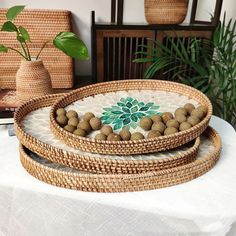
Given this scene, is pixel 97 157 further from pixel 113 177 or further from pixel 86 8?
pixel 86 8

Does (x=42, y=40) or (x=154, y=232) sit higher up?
(x=42, y=40)

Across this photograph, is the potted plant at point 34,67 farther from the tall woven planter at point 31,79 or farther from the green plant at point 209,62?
the green plant at point 209,62

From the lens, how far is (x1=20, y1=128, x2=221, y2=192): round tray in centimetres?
60

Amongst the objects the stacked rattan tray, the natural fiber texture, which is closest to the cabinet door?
the natural fiber texture

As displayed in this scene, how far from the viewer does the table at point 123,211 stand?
1.90 ft

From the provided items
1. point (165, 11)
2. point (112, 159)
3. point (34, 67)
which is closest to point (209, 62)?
point (165, 11)

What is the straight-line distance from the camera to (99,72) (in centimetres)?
160

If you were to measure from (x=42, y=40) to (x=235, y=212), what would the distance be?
1403 mm

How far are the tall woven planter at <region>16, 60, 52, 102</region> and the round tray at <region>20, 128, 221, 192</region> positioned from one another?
1.66 feet

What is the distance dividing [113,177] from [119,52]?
1108mm

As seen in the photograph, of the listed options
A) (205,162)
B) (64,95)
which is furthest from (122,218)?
(64,95)

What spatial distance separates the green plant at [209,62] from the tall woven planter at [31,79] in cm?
54

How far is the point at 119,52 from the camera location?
1583 mm

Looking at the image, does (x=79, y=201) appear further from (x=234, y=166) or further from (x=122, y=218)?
(x=234, y=166)
